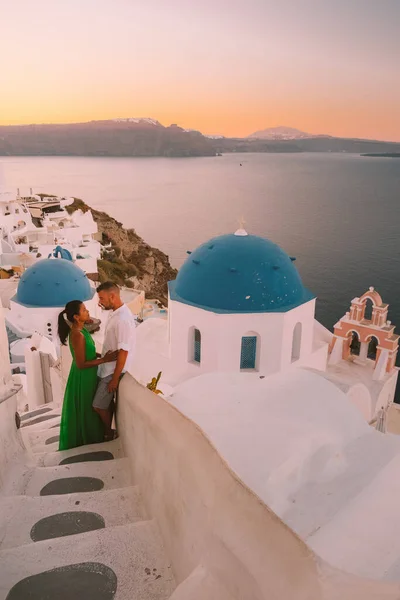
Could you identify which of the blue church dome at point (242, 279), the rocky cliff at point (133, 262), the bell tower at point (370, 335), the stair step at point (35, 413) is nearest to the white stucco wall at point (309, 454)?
the blue church dome at point (242, 279)

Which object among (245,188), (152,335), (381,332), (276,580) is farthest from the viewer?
(245,188)

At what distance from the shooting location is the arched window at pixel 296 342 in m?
9.65

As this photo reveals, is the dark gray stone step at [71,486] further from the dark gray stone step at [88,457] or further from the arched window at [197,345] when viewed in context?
the arched window at [197,345]

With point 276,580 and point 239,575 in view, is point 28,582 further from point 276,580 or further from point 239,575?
point 276,580

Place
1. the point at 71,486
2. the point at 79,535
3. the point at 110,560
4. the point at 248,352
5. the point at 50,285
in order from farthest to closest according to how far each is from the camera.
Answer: the point at 50,285
the point at 248,352
the point at 71,486
the point at 79,535
the point at 110,560

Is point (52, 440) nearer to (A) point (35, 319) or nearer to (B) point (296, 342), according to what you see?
(B) point (296, 342)

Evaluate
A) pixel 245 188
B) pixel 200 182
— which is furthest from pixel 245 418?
pixel 200 182

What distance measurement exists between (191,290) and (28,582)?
7191 mm

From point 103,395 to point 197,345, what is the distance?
593 centimetres

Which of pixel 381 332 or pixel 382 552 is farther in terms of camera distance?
pixel 381 332

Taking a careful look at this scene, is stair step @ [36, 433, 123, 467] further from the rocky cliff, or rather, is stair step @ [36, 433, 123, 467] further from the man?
the rocky cliff

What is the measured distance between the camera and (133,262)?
136 feet

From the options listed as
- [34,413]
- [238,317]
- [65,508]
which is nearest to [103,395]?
[65,508]

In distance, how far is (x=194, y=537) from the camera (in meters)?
2.27
